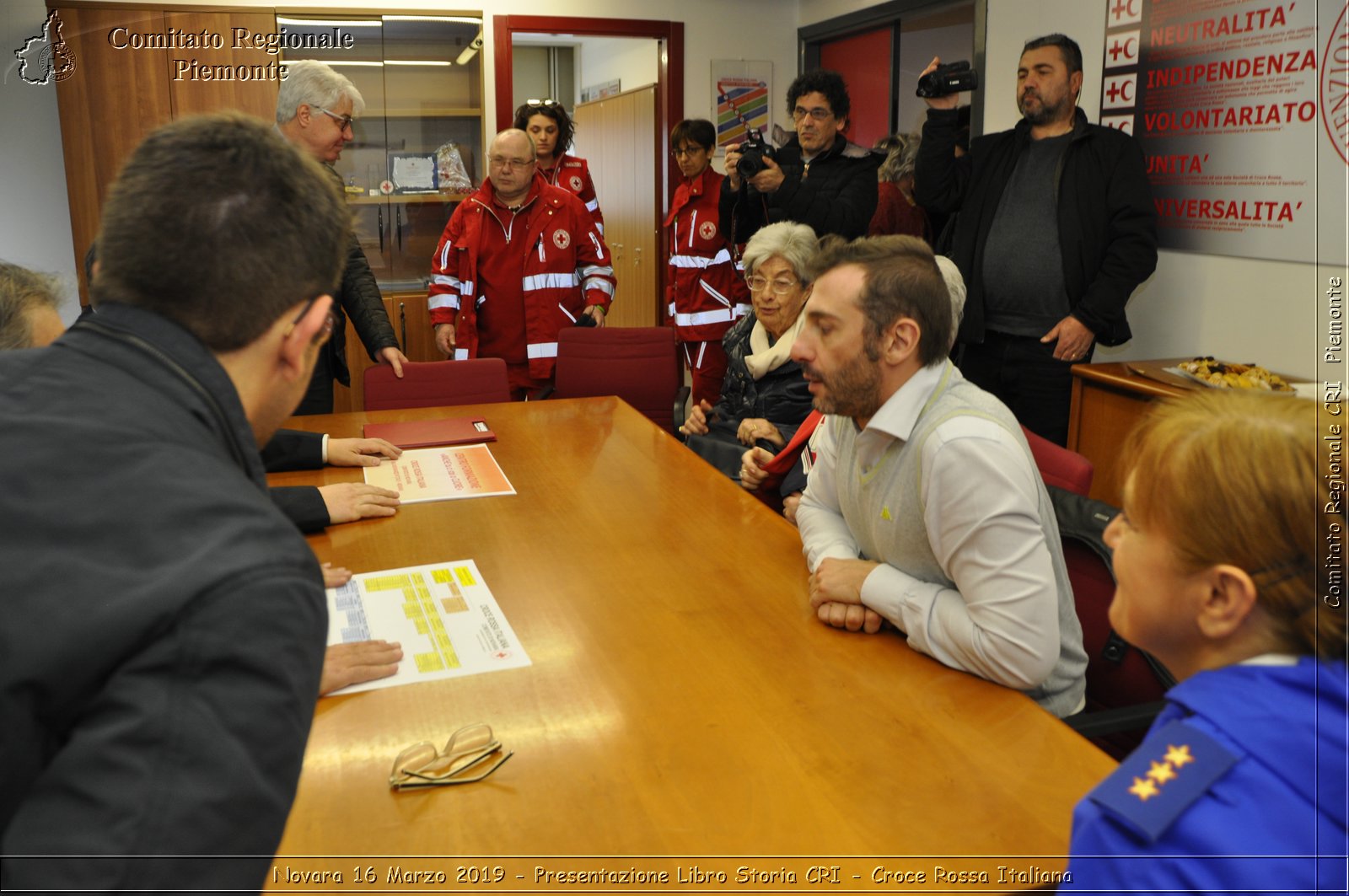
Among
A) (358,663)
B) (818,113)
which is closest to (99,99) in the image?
(818,113)

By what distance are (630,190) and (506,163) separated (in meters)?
3.46

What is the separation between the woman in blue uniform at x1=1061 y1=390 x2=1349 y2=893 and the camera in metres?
0.76

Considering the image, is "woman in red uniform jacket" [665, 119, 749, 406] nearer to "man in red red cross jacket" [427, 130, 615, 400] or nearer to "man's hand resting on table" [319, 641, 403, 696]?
"man in red red cross jacket" [427, 130, 615, 400]

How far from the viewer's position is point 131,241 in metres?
0.83

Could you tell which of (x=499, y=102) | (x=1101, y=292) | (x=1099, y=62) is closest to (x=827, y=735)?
(x=1101, y=292)

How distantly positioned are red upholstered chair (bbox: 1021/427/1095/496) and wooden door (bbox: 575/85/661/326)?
511cm

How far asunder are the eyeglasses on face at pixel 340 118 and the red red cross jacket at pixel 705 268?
7.56 feet

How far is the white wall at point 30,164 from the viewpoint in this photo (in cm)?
552

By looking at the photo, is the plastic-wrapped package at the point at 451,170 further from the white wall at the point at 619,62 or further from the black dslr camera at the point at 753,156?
the black dslr camera at the point at 753,156

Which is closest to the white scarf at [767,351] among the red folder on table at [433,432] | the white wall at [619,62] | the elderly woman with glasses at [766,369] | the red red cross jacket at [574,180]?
the elderly woman with glasses at [766,369]

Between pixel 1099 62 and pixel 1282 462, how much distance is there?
12.8 ft

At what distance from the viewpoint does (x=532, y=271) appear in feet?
14.8

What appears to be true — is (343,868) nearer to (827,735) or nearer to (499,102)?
(827,735)

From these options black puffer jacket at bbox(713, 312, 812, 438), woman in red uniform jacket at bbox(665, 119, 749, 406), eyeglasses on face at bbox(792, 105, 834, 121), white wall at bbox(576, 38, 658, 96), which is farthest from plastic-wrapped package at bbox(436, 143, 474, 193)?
black puffer jacket at bbox(713, 312, 812, 438)
